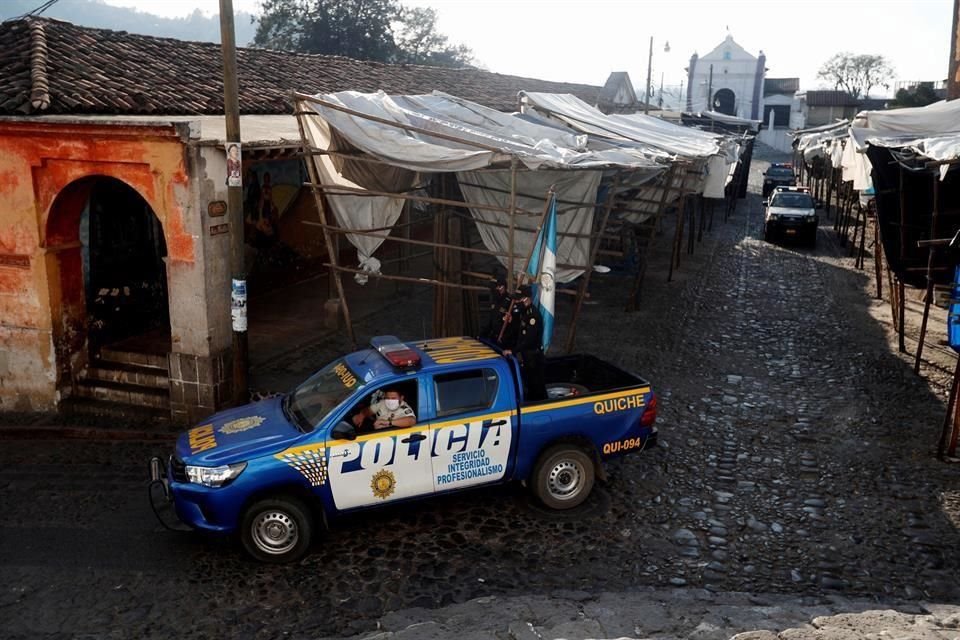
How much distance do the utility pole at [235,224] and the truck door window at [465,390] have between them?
357 centimetres

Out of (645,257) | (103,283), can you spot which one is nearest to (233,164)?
(103,283)

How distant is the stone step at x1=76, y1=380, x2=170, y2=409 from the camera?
11094 mm

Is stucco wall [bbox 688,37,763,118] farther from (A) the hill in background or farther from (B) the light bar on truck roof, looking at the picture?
(A) the hill in background

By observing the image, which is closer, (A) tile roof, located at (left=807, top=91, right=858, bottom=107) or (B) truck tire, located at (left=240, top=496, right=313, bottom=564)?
(B) truck tire, located at (left=240, top=496, right=313, bottom=564)

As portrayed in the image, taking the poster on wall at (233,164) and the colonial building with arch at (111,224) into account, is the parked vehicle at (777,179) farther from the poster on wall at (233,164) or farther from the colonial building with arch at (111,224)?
the poster on wall at (233,164)

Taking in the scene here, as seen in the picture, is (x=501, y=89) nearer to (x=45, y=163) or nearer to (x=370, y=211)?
(x=370, y=211)

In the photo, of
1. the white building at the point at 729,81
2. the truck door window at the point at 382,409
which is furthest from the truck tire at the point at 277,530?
the white building at the point at 729,81

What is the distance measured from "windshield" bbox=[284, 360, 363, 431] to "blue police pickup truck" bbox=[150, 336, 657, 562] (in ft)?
0.06

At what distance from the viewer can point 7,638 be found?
6332mm

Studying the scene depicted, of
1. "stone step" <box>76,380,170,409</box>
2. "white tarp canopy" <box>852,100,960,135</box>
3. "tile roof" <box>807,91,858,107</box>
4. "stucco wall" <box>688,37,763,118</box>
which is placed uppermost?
"stucco wall" <box>688,37,763,118</box>

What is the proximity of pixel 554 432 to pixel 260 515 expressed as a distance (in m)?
2.86

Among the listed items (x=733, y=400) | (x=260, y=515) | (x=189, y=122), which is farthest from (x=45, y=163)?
(x=733, y=400)

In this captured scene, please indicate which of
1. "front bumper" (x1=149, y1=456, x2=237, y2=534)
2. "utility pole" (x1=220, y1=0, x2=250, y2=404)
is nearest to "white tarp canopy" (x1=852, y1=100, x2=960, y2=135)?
"utility pole" (x1=220, y1=0, x2=250, y2=404)

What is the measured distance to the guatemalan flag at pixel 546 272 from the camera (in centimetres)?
1025
